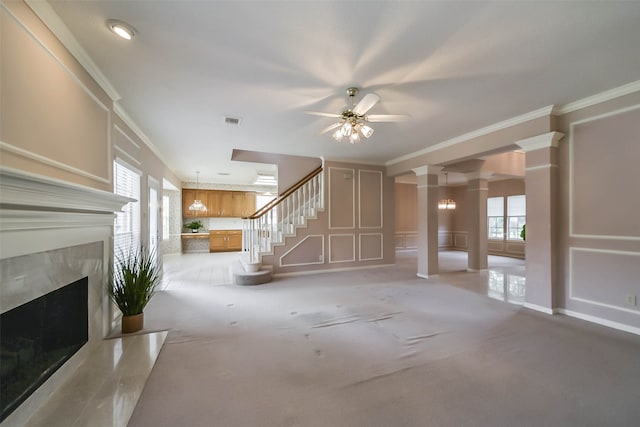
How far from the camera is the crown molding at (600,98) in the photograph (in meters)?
2.71

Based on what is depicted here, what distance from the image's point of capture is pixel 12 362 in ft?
4.81

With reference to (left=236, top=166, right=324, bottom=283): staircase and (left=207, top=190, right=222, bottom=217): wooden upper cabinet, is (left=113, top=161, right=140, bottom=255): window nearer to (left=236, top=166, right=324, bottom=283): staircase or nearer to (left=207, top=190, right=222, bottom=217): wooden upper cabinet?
(left=236, top=166, right=324, bottom=283): staircase

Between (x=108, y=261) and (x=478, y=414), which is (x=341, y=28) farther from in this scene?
(x=108, y=261)

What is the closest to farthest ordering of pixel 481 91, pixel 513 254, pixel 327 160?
pixel 481 91 → pixel 327 160 → pixel 513 254

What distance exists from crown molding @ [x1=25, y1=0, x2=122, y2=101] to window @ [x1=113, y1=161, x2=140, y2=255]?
0.98m

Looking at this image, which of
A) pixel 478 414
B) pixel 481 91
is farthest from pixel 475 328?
pixel 481 91

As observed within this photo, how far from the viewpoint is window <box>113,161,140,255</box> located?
328 centimetres

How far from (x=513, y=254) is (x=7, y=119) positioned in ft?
34.3

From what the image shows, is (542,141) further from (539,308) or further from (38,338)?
(38,338)

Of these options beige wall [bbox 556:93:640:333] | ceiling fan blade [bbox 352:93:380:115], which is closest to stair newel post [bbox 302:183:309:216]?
ceiling fan blade [bbox 352:93:380:115]

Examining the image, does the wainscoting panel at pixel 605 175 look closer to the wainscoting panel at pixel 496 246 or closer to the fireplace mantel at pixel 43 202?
the fireplace mantel at pixel 43 202

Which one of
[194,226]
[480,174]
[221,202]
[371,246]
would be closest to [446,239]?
[480,174]

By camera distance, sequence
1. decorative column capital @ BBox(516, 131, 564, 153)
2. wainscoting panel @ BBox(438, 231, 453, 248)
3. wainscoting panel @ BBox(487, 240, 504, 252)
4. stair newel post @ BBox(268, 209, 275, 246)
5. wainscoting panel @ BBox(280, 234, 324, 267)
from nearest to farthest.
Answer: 1. decorative column capital @ BBox(516, 131, 564, 153)
2. stair newel post @ BBox(268, 209, 275, 246)
3. wainscoting panel @ BBox(280, 234, 324, 267)
4. wainscoting panel @ BBox(487, 240, 504, 252)
5. wainscoting panel @ BBox(438, 231, 453, 248)

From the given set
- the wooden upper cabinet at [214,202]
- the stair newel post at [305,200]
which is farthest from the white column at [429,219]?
the wooden upper cabinet at [214,202]
